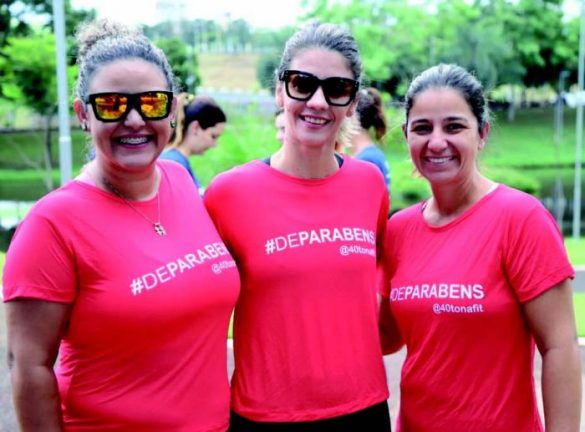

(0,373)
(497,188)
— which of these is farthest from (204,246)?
(0,373)

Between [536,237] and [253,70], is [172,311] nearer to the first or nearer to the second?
[536,237]

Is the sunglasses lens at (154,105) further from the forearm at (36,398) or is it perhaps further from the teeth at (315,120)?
the forearm at (36,398)

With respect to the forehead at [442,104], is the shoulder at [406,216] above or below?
below

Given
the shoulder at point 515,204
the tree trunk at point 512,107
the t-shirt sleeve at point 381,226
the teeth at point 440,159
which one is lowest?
the tree trunk at point 512,107

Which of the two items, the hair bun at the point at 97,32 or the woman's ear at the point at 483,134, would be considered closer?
the hair bun at the point at 97,32

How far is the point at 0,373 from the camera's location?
15.0ft

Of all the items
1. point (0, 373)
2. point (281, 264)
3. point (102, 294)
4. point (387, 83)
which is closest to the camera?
point (102, 294)

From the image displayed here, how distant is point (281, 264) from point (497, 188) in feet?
2.75

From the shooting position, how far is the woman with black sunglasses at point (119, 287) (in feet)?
6.95

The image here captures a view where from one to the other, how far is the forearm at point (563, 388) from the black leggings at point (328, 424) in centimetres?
64

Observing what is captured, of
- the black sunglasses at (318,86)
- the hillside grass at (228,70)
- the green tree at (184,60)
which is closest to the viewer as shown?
the black sunglasses at (318,86)

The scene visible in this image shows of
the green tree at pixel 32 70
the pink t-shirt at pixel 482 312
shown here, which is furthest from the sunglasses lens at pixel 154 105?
the green tree at pixel 32 70

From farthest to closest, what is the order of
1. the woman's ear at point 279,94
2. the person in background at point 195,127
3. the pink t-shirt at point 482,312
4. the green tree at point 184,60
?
the green tree at point 184,60, the person in background at point 195,127, the woman's ear at point 279,94, the pink t-shirt at point 482,312

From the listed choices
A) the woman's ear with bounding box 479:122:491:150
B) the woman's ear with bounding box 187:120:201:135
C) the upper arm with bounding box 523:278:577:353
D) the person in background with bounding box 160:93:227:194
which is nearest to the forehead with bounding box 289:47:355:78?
the woman's ear with bounding box 479:122:491:150
